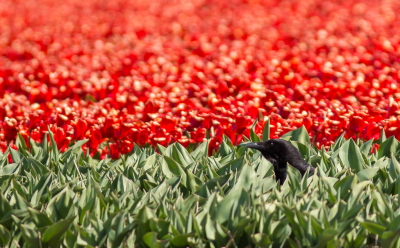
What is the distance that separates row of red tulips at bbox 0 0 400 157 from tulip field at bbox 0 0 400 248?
3 centimetres

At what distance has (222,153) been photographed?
12.6 ft

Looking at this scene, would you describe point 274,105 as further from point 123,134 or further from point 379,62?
point 379,62

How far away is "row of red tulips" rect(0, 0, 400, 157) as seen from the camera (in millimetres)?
4398

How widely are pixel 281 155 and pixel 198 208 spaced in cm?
96

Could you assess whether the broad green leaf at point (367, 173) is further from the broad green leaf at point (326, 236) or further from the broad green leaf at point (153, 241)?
the broad green leaf at point (153, 241)

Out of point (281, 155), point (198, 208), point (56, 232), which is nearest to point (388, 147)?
point (281, 155)

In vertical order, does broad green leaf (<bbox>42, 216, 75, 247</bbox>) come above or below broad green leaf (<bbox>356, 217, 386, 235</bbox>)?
A: below

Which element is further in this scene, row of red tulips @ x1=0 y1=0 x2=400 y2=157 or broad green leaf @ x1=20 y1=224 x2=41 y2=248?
row of red tulips @ x1=0 y1=0 x2=400 y2=157

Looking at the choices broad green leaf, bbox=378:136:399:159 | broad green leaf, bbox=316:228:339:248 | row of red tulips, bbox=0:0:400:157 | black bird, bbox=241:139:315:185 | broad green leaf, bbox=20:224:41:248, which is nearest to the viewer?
broad green leaf, bbox=316:228:339:248

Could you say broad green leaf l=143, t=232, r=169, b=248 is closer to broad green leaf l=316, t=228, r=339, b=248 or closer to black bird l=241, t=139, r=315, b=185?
broad green leaf l=316, t=228, r=339, b=248

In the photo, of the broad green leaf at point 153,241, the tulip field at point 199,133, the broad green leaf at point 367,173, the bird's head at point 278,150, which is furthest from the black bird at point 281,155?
the broad green leaf at point 153,241

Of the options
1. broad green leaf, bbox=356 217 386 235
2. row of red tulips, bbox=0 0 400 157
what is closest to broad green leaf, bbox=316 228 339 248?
broad green leaf, bbox=356 217 386 235

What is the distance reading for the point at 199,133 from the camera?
4.15 meters

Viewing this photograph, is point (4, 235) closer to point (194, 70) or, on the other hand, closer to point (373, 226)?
point (373, 226)
